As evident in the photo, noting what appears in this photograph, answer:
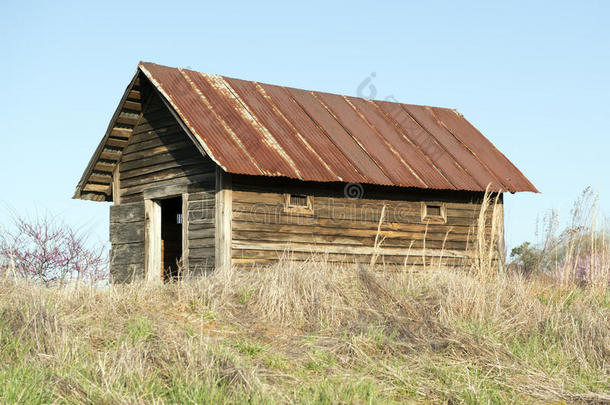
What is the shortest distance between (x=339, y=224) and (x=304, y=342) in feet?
22.7

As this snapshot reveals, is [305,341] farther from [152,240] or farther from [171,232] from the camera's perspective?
[171,232]

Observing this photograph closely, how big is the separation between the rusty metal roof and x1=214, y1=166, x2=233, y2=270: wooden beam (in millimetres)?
610

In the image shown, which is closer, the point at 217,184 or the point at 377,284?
the point at 377,284

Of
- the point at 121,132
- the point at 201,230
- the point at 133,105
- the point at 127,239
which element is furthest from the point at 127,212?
the point at 201,230

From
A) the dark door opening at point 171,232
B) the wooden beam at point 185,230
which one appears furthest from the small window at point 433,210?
the dark door opening at point 171,232

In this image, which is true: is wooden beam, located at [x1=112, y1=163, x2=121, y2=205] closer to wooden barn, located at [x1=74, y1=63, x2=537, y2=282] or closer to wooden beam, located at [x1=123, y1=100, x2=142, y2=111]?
wooden barn, located at [x1=74, y1=63, x2=537, y2=282]

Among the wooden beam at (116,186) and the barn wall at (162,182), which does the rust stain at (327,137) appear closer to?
the barn wall at (162,182)

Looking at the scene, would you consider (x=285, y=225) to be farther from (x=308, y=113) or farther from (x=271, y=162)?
(x=308, y=113)

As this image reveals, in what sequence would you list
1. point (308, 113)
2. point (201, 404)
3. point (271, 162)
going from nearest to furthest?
point (201, 404) → point (271, 162) → point (308, 113)

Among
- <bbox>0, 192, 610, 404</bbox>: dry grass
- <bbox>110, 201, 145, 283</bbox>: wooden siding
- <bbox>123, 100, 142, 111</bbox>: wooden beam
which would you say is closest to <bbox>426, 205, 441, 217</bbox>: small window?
<bbox>0, 192, 610, 404</bbox>: dry grass

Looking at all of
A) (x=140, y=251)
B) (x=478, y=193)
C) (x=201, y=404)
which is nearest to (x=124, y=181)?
(x=140, y=251)

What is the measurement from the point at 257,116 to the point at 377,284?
21.7 feet

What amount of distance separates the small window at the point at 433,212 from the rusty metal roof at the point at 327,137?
656 mm

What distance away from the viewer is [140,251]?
15477 mm
